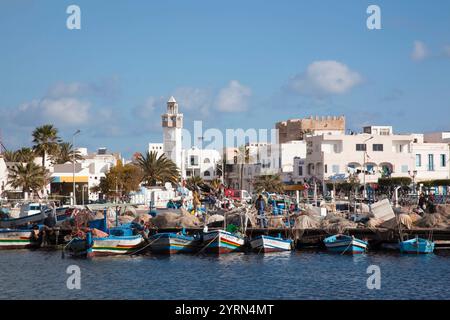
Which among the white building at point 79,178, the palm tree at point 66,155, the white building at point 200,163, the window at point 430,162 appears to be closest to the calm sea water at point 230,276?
the white building at point 79,178

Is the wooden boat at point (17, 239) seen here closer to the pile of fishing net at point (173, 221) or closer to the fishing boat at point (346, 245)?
the pile of fishing net at point (173, 221)

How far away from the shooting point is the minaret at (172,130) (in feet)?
408

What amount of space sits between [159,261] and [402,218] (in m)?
17.0

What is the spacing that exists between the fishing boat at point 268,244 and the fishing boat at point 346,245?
296cm

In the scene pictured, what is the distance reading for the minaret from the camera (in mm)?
124438

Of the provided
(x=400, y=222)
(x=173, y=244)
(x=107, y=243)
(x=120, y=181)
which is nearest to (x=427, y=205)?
(x=400, y=222)

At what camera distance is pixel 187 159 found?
139125 mm

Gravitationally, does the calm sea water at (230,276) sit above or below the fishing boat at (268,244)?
below

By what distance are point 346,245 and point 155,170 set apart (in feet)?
191

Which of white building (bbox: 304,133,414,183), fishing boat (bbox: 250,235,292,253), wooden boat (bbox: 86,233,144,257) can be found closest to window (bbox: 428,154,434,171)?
white building (bbox: 304,133,414,183)

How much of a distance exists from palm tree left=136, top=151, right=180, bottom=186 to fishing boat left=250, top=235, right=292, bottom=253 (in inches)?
2118

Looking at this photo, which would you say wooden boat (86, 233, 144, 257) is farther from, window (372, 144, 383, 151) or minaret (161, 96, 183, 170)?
minaret (161, 96, 183, 170)
